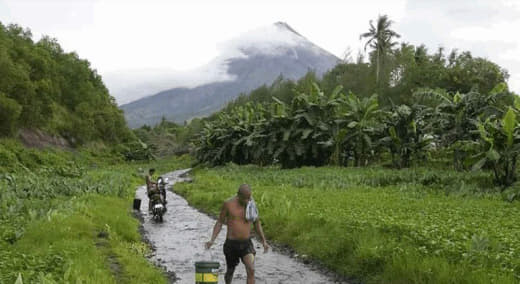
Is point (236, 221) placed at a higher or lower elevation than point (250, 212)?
lower

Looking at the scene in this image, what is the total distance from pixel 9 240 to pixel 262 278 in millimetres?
5206

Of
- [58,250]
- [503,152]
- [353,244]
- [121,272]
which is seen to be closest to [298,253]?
[353,244]

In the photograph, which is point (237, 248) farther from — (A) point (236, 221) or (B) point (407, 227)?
(B) point (407, 227)

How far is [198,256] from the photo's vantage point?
Result: 11.4 m

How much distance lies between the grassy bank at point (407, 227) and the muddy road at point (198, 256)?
611mm

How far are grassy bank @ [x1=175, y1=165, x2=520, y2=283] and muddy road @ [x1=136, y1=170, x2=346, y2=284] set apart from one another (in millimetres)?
611

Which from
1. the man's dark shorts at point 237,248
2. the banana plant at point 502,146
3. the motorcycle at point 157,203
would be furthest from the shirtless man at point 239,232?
the banana plant at point 502,146

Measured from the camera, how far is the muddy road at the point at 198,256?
9562 mm

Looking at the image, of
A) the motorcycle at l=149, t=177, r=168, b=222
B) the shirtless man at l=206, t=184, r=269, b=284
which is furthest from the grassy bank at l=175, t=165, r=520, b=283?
the shirtless man at l=206, t=184, r=269, b=284

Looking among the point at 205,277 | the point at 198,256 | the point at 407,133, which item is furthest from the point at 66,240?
the point at 407,133

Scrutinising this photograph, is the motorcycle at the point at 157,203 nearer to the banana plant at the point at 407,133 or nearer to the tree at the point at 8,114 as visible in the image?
the banana plant at the point at 407,133

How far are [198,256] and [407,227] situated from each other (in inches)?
196

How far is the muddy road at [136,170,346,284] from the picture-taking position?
9.56 meters

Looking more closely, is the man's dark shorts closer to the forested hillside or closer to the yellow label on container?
the yellow label on container
